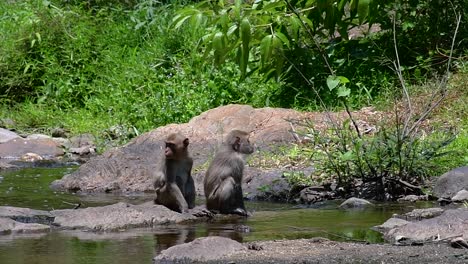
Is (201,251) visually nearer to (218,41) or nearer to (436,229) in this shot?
(436,229)

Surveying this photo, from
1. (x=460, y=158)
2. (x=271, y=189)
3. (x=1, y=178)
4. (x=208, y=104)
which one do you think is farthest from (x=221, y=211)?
(x=208, y=104)

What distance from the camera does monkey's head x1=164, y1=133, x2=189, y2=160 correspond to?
9.00 m

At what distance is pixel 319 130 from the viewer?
37.8 feet

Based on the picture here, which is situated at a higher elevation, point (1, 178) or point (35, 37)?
point (35, 37)

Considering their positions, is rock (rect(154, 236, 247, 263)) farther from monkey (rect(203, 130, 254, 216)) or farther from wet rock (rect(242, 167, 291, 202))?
wet rock (rect(242, 167, 291, 202))

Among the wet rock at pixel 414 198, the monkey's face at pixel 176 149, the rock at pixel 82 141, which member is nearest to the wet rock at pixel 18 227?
the monkey's face at pixel 176 149

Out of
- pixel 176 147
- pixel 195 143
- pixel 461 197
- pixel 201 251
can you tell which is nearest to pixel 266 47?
pixel 176 147

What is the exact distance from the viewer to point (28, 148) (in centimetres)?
1434

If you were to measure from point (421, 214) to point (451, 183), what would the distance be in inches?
48.1

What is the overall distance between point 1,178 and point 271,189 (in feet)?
11.5

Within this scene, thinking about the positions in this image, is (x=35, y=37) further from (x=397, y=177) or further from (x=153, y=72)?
(x=397, y=177)

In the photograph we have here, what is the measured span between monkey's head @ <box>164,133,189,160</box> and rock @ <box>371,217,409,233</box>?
1996 mm

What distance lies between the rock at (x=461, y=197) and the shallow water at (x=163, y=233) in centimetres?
33

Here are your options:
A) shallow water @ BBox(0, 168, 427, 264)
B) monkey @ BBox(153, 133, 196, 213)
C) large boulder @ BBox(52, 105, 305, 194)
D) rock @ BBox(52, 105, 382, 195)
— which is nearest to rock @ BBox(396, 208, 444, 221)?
shallow water @ BBox(0, 168, 427, 264)
